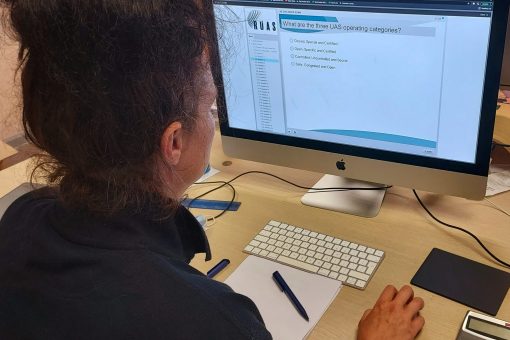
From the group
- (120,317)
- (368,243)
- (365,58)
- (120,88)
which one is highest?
(120,88)

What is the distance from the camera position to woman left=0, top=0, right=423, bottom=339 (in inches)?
23.2

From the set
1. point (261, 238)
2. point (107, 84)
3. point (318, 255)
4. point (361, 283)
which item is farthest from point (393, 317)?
point (107, 84)

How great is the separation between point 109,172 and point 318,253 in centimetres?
51

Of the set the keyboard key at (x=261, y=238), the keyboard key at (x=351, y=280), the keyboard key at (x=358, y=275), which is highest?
the keyboard key at (x=261, y=238)

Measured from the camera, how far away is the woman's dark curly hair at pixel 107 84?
1.90 ft

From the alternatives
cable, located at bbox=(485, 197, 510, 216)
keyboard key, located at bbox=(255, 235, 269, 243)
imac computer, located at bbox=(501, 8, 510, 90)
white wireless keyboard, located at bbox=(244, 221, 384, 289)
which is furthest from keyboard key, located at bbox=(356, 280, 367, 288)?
imac computer, located at bbox=(501, 8, 510, 90)

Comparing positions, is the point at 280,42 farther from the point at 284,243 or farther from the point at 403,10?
the point at 284,243

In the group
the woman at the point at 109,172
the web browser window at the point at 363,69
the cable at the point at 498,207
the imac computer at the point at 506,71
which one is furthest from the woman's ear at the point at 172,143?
the imac computer at the point at 506,71

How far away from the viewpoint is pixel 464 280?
0.93 meters

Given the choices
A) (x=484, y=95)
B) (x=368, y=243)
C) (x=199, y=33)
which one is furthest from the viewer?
(x=368, y=243)

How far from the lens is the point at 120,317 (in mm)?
600

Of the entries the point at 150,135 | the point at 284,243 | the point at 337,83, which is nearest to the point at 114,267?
the point at 150,135

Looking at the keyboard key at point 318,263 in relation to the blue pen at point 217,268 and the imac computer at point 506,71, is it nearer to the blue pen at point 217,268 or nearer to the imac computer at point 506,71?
the blue pen at point 217,268

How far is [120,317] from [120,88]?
268 millimetres
